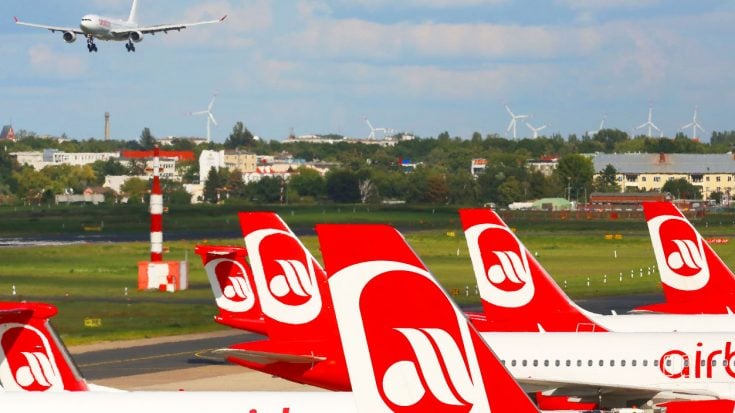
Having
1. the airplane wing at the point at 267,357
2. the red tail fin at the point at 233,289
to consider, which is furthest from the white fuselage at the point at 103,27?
the airplane wing at the point at 267,357

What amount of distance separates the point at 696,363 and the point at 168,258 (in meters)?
118

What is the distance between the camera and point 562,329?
4888 centimetres

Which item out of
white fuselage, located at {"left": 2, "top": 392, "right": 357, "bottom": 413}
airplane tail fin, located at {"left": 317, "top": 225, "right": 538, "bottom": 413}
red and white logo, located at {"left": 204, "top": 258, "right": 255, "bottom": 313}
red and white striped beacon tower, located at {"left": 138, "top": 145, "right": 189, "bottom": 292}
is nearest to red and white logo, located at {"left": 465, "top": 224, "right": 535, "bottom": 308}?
red and white logo, located at {"left": 204, "top": 258, "right": 255, "bottom": 313}

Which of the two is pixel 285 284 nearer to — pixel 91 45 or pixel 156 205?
pixel 156 205

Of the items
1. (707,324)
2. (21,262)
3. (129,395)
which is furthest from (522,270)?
(21,262)

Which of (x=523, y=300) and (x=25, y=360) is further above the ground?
(x=25, y=360)

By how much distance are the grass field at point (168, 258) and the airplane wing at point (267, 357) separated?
3342cm

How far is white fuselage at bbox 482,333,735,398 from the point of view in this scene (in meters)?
39.6

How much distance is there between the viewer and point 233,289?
198 feet

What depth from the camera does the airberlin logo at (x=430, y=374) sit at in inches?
925

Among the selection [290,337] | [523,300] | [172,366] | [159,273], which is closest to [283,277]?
[290,337]

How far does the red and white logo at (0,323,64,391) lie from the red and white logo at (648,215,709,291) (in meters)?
27.8

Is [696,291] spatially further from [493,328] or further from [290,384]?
[290,384]

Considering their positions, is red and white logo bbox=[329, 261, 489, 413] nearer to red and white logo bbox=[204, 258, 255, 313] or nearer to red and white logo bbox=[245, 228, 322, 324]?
red and white logo bbox=[245, 228, 322, 324]
